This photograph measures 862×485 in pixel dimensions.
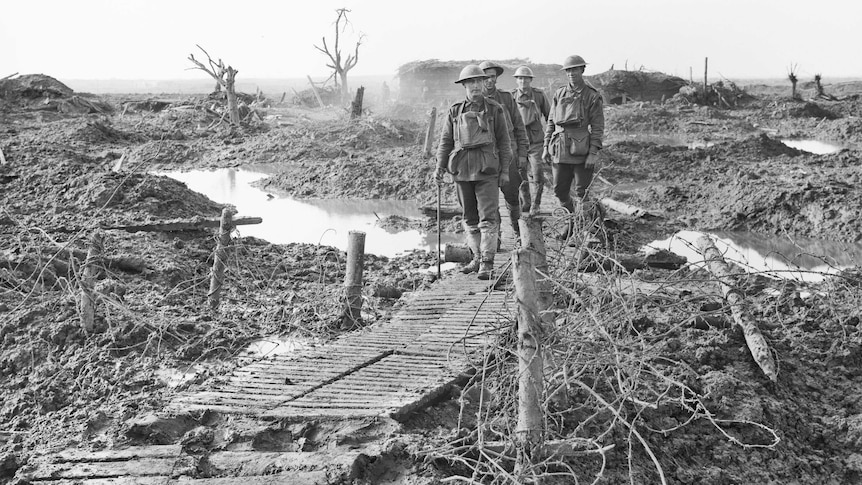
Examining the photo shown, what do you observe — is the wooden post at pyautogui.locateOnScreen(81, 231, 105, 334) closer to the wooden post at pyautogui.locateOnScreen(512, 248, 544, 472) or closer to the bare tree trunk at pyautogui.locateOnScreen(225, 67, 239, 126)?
the wooden post at pyautogui.locateOnScreen(512, 248, 544, 472)

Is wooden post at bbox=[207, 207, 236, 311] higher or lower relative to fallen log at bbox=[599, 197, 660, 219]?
higher

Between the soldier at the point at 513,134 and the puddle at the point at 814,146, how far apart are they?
14874mm

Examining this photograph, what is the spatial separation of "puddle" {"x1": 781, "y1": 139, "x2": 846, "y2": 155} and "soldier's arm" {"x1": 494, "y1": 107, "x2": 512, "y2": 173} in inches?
621

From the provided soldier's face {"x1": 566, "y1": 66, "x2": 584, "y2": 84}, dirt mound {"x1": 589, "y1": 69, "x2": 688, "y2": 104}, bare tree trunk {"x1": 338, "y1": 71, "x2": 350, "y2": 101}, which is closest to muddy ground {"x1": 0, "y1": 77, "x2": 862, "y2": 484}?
soldier's face {"x1": 566, "y1": 66, "x2": 584, "y2": 84}

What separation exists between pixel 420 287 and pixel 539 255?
14.1 feet

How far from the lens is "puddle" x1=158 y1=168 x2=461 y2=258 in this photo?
12.3 meters

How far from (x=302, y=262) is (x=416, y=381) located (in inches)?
195

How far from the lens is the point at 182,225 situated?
1080 centimetres

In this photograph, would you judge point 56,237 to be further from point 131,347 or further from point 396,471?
point 396,471

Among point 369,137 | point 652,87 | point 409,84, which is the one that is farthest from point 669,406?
point 409,84

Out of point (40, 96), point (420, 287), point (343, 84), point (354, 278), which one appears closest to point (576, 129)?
point (420, 287)

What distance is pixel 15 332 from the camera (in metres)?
7.47

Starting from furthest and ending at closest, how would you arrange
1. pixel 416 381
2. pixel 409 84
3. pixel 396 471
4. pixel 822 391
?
1. pixel 409 84
2. pixel 822 391
3. pixel 416 381
4. pixel 396 471

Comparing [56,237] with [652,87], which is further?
[652,87]
